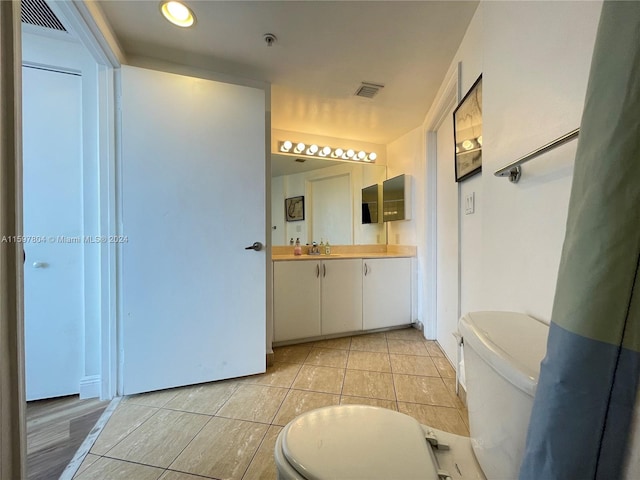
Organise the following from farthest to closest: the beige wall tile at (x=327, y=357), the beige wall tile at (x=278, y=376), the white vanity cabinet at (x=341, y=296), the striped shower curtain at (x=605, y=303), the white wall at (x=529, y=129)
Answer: the white vanity cabinet at (x=341, y=296) → the beige wall tile at (x=327, y=357) → the beige wall tile at (x=278, y=376) → the white wall at (x=529, y=129) → the striped shower curtain at (x=605, y=303)

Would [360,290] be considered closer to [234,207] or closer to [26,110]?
[234,207]

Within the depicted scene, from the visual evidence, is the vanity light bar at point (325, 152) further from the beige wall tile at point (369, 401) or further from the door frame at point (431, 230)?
the beige wall tile at point (369, 401)

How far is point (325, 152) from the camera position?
277 centimetres

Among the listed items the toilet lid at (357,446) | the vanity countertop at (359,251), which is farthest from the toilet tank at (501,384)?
the vanity countertop at (359,251)

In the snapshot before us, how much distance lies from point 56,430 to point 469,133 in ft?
8.61

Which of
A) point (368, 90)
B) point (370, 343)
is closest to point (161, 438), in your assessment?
point (370, 343)

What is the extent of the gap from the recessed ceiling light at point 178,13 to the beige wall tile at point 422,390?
236 cm

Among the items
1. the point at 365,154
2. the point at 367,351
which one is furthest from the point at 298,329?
the point at 365,154

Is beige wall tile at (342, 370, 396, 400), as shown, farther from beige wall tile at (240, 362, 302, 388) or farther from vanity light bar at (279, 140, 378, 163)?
vanity light bar at (279, 140, 378, 163)

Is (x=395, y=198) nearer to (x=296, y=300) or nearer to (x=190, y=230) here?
(x=296, y=300)

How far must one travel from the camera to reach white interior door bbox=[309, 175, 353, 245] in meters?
2.72

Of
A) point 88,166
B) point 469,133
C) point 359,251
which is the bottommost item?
point 359,251

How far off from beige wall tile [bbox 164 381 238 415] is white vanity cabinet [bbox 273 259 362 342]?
0.63m

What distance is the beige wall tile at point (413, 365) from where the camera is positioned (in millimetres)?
1794
